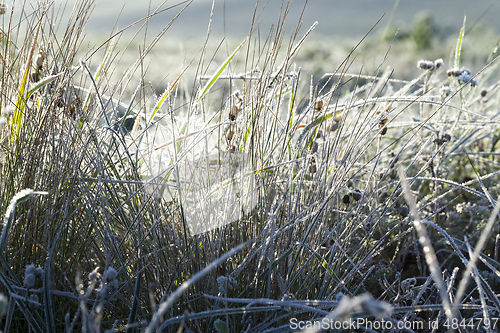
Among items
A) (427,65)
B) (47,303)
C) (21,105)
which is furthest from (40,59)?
(427,65)

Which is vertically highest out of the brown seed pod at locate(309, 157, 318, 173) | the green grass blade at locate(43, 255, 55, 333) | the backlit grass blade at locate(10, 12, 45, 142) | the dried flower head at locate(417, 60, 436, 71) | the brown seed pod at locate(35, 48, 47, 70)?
the dried flower head at locate(417, 60, 436, 71)

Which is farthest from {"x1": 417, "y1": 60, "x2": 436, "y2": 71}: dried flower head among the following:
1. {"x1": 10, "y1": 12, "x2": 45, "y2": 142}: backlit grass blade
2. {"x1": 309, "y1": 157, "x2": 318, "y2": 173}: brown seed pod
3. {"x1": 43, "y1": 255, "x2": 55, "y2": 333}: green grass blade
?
{"x1": 43, "y1": 255, "x2": 55, "y2": 333}: green grass blade

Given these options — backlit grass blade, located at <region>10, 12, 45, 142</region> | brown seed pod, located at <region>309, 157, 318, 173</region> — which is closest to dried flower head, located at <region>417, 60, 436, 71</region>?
brown seed pod, located at <region>309, 157, 318, 173</region>

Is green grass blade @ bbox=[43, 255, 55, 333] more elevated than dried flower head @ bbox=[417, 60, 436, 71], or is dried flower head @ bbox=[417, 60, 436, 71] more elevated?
dried flower head @ bbox=[417, 60, 436, 71]

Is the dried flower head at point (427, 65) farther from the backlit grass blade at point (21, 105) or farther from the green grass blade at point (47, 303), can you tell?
the green grass blade at point (47, 303)

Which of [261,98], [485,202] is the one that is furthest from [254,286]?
[485,202]

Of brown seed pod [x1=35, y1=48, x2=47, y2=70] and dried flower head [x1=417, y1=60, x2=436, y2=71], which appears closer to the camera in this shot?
brown seed pod [x1=35, y1=48, x2=47, y2=70]

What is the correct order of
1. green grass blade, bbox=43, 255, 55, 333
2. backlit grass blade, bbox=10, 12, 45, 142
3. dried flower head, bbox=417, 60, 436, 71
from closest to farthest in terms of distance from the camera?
green grass blade, bbox=43, 255, 55, 333 < backlit grass blade, bbox=10, 12, 45, 142 < dried flower head, bbox=417, 60, 436, 71

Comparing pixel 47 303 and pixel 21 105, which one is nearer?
pixel 47 303

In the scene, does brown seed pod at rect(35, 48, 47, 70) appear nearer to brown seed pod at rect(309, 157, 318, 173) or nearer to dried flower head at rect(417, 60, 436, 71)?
brown seed pod at rect(309, 157, 318, 173)

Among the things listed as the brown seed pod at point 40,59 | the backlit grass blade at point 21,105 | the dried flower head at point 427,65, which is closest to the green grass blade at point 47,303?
the backlit grass blade at point 21,105

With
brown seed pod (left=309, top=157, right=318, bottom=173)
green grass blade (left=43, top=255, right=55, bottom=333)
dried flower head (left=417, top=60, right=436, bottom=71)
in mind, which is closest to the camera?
green grass blade (left=43, top=255, right=55, bottom=333)

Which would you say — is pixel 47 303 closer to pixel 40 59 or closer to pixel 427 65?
pixel 40 59

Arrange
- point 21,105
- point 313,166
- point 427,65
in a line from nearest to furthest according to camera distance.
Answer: point 21,105 < point 313,166 < point 427,65
